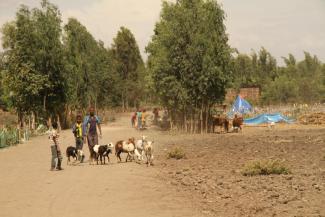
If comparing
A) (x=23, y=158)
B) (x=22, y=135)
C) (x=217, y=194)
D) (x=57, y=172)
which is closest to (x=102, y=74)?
(x=22, y=135)

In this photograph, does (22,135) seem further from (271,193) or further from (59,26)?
(271,193)

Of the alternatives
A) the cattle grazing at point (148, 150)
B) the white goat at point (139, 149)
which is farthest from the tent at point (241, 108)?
the cattle grazing at point (148, 150)

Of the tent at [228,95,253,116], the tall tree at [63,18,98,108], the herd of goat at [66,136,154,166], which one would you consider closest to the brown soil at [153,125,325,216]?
the herd of goat at [66,136,154,166]

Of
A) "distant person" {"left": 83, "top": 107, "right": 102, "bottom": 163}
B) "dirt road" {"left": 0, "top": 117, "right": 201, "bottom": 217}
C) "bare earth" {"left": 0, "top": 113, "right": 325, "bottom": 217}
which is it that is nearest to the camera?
"dirt road" {"left": 0, "top": 117, "right": 201, "bottom": 217}

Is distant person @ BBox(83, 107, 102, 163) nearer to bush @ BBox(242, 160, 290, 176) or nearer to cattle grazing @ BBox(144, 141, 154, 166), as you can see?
cattle grazing @ BBox(144, 141, 154, 166)

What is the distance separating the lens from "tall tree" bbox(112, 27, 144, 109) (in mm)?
88375

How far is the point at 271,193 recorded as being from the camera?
11820 mm

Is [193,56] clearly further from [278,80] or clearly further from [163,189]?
[278,80]

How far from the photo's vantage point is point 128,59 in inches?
3529

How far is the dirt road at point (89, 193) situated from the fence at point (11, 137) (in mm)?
9391

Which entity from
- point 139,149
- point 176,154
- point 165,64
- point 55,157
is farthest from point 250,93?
point 55,157

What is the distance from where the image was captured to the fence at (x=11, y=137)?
27.0 meters

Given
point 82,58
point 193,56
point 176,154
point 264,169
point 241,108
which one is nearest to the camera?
point 264,169

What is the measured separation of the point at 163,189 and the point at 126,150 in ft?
19.1
